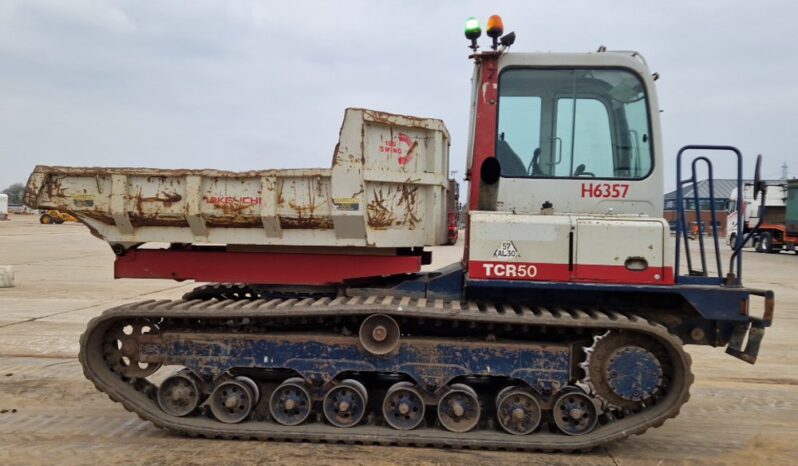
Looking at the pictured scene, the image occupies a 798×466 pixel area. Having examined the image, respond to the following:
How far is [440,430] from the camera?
4.46 metres

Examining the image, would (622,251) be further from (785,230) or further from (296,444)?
(785,230)

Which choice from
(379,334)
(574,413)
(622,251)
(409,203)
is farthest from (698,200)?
(379,334)

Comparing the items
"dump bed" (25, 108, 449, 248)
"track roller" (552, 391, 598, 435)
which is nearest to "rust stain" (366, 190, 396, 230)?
"dump bed" (25, 108, 449, 248)

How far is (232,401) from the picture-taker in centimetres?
457

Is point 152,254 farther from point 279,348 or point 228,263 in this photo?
point 279,348

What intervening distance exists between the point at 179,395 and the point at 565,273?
3221 mm

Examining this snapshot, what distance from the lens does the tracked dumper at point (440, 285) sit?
4.27 m

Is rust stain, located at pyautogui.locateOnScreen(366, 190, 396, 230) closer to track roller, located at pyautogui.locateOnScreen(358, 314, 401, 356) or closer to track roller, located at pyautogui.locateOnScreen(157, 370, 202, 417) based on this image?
track roller, located at pyautogui.locateOnScreen(358, 314, 401, 356)

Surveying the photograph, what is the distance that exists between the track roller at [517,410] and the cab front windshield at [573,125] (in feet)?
5.64

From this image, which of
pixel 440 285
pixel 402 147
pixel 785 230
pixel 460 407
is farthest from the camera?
pixel 785 230

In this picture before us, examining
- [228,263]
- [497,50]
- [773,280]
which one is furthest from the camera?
[773,280]

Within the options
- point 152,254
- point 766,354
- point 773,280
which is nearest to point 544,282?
point 152,254

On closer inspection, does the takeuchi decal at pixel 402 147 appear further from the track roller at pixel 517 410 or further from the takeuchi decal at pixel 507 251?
the track roller at pixel 517 410

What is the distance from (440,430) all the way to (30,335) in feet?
21.9
